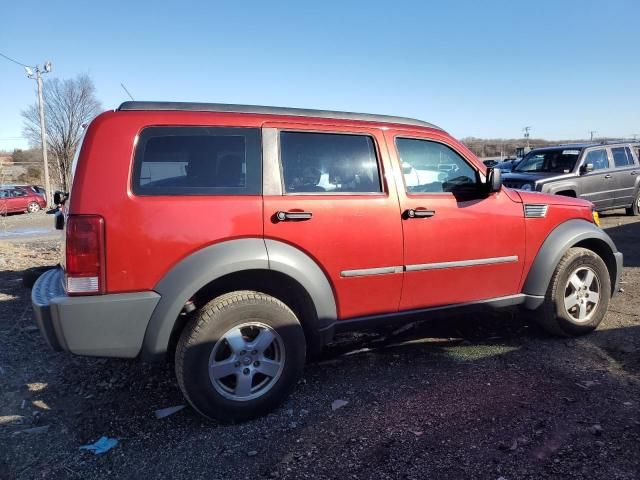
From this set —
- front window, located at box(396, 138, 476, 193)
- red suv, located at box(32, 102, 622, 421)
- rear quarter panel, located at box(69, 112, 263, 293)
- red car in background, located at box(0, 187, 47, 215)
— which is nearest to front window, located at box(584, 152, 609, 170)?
red suv, located at box(32, 102, 622, 421)

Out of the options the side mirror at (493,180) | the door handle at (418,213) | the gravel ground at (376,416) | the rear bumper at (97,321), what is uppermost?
the side mirror at (493,180)

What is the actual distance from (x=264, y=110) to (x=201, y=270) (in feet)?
4.01

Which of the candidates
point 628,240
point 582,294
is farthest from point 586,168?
point 582,294

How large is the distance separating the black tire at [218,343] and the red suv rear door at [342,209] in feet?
1.36

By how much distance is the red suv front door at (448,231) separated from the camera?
3.66 m

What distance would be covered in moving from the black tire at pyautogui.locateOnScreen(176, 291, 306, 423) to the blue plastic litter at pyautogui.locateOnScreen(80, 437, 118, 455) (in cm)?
51

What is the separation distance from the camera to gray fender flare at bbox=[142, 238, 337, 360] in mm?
2906

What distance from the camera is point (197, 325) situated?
2.99 m

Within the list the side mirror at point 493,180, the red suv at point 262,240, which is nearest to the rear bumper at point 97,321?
the red suv at point 262,240

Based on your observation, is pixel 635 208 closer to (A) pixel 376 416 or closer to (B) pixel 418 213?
(B) pixel 418 213

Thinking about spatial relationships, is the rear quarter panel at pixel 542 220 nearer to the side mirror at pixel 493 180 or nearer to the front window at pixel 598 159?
the side mirror at pixel 493 180

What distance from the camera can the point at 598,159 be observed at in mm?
11578

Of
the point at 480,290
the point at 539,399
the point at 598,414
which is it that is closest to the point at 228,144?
the point at 480,290

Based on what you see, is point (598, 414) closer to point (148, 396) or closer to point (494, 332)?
point (494, 332)
